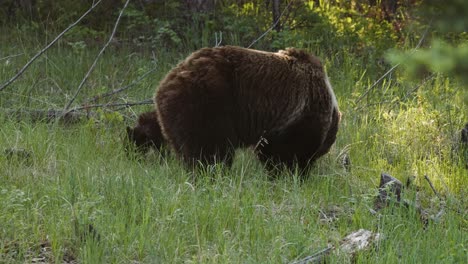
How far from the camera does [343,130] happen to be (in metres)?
7.95

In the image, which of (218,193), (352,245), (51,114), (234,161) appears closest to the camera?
(352,245)

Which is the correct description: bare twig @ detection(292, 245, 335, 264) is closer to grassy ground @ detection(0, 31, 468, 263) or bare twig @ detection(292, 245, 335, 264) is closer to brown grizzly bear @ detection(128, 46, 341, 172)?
grassy ground @ detection(0, 31, 468, 263)

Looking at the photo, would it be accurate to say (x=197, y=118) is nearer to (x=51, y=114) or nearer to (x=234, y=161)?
(x=234, y=161)

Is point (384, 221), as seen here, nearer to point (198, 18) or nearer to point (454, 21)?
point (454, 21)

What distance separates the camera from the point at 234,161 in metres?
6.85

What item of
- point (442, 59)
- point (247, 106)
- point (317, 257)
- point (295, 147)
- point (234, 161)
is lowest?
point (234, 161)

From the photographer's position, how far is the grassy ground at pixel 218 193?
4.59 meters

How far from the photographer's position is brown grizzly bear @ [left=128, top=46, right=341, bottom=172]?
6090 millimetres

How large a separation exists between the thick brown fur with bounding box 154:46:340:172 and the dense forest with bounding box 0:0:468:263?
0.76 ft

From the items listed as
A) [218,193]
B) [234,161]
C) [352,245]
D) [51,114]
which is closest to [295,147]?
[234,161]

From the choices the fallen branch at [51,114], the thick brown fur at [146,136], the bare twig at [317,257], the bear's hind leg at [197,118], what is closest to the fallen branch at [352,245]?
the bare twig at [317,257]

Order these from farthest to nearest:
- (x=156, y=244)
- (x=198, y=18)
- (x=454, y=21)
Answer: (x=198, y=18) < (x=156, y=244) < (x=454, y=21)

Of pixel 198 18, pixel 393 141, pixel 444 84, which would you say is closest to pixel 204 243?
pixel 393 141

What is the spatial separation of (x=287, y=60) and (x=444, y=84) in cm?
354
